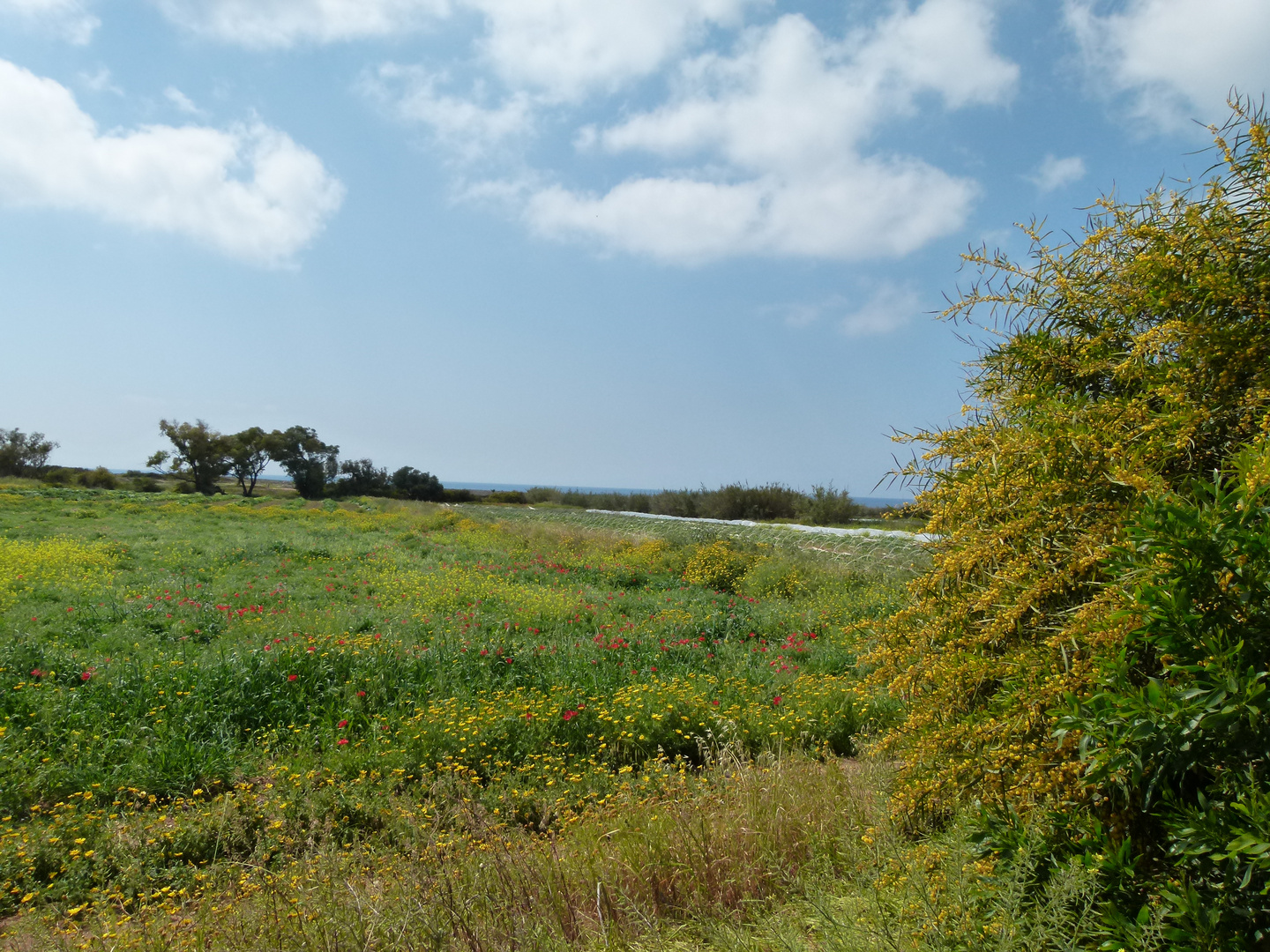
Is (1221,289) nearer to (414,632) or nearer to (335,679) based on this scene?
(335,679)

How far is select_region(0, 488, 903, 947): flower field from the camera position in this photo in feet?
12.9

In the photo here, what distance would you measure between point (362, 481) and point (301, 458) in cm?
533

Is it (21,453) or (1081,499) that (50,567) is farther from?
(21,453)

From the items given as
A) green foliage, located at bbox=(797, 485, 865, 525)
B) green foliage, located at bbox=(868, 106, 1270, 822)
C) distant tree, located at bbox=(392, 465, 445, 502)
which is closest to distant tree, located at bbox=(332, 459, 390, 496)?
distant tree, located at bbox=(392, 465, 445, 502)

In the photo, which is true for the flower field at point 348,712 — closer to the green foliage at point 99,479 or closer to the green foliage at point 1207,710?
the green foliage at point 1207,710

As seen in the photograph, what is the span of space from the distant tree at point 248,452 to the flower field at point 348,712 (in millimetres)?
51267

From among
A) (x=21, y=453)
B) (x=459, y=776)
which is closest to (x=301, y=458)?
(x=21, y=453)

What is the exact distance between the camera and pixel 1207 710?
142 centimetres

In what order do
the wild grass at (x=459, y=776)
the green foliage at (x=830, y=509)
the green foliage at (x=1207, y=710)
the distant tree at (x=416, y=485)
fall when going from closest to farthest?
the green foliage at (x=1207, y=710) < the wild grass at (x=459, y=776) < the green foliage at (x=830, y=509) < the distant tree at (x=416, y=485)

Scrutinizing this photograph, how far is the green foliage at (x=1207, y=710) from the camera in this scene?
1.42 m

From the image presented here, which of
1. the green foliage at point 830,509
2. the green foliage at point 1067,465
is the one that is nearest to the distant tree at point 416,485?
the green foliage at point 830,509

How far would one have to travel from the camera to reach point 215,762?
502cm

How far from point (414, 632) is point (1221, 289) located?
26.7 ft

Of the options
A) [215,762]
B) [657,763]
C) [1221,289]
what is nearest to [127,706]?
[215,762]
